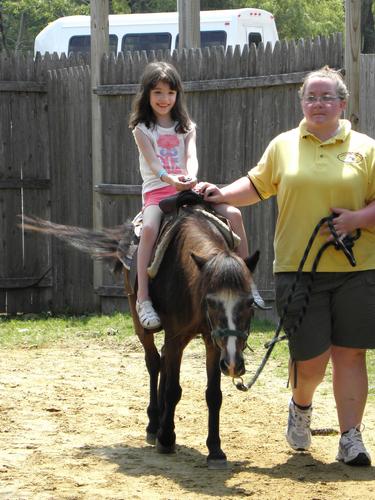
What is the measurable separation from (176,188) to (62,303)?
6.73 meters

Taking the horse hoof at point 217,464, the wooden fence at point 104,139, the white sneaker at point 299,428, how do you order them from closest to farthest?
the horse hoof at point 217,464, the white sneaker at point 299,428, the wooden fence at point 104,139

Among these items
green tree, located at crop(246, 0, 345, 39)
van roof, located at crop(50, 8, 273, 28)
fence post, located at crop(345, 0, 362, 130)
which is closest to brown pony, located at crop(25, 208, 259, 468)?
fence post, located at crop(345, 0, 362, 130)

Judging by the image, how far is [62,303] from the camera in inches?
514

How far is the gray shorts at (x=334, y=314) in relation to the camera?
232 inches

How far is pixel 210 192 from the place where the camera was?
652cm

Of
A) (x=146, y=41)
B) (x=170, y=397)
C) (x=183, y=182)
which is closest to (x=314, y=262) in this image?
(x=183, y=182)

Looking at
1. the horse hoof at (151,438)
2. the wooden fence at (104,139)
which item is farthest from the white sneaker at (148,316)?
the wooden fence at (104,139)

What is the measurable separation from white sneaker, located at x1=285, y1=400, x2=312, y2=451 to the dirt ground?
9cm

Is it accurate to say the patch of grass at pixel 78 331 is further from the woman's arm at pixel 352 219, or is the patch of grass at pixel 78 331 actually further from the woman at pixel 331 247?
the woman's arm at pixel 352 219

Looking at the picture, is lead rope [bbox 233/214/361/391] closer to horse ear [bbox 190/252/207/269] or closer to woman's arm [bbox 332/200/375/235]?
woman's arm [bbox 332/200/375/235]

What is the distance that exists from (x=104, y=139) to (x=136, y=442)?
600 cm

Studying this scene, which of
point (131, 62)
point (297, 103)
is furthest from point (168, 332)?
point (131, 62)

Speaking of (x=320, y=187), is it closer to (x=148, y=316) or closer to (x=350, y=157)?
(x=350, y=157)

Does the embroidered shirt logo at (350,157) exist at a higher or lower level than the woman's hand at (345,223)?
higher
